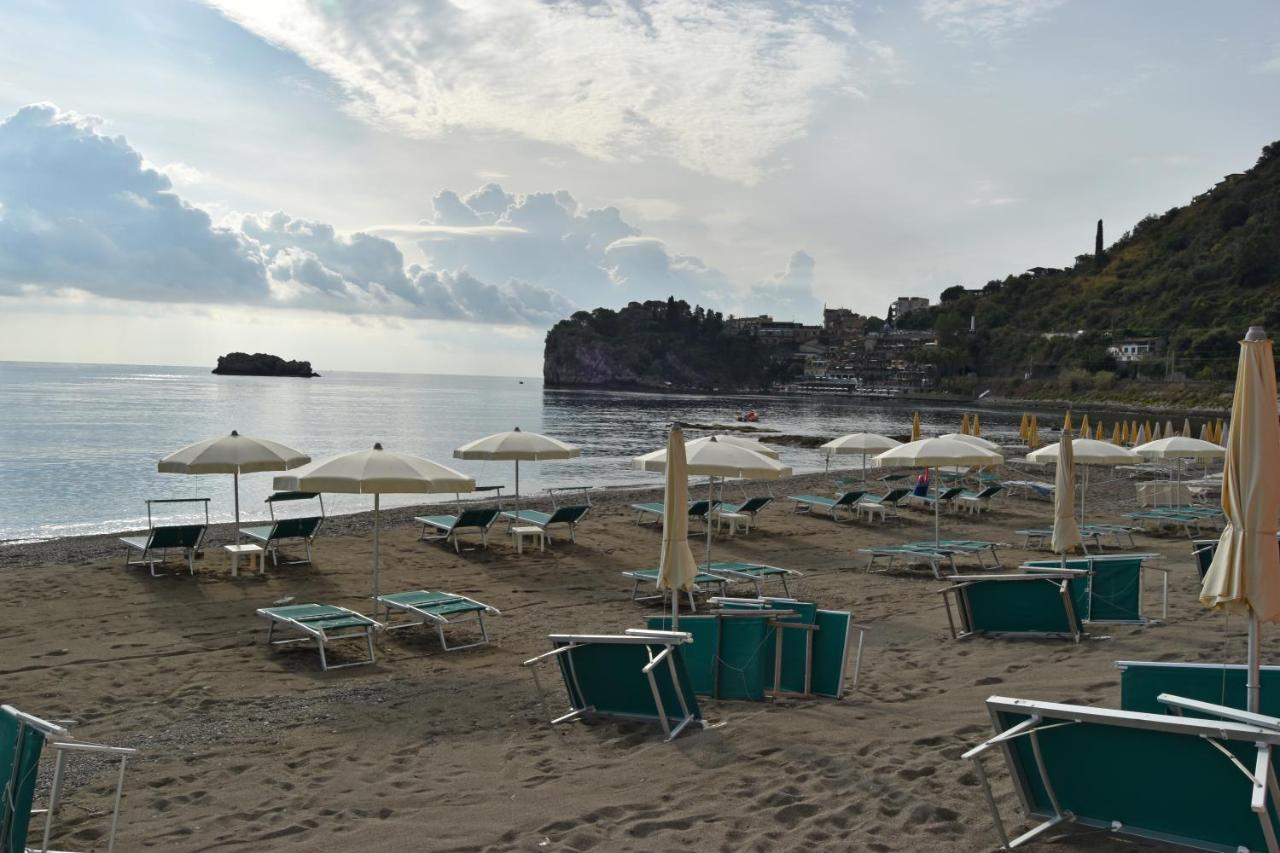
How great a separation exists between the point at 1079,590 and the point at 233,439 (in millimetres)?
9756

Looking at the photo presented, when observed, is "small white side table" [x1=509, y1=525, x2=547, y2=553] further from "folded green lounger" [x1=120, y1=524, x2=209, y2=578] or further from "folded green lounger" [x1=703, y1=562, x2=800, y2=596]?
"folded green lounger" [x1=120, y1=524, x2=209, y2=578]

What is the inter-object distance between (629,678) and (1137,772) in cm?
300

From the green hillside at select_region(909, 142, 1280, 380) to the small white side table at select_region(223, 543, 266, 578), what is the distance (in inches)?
4131

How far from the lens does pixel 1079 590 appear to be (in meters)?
8.74

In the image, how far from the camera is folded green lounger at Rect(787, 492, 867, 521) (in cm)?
1756

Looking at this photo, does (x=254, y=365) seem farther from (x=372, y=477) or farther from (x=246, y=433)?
(x=372, y=477)

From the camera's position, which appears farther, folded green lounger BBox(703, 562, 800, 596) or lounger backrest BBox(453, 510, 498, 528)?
lounger backrest BBox(453, 510, 498, 528)

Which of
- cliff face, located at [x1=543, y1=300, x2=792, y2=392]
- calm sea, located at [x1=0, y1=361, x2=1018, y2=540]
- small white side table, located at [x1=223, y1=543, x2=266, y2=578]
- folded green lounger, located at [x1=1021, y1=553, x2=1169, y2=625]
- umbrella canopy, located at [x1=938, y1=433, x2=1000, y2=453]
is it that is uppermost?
cliff face, located at [x1=543, y1=300, x2=792, y2=392]

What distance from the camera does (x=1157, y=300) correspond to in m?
123

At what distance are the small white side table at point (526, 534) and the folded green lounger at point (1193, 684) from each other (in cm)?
994

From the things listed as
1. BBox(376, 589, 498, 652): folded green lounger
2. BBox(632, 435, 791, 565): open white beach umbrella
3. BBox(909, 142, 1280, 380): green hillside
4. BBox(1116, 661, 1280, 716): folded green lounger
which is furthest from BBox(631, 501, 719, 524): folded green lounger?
BBox(909, 142, 1280, 380): green hillside

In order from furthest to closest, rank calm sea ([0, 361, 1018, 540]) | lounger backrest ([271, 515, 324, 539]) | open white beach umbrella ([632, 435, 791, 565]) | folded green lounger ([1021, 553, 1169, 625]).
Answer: calm sea ([0, 361, 1018, 540]) < lounger backrest ([271, 515, 324, 539]) < open white beach umbrella ([632, 435, 791, 565]) < folded green lounger ([1021, 553, 1169, 625])

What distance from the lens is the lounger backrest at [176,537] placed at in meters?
11.6

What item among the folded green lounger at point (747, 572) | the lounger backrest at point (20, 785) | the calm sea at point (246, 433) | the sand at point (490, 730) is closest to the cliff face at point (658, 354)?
the calm sea at point (246, 433)
